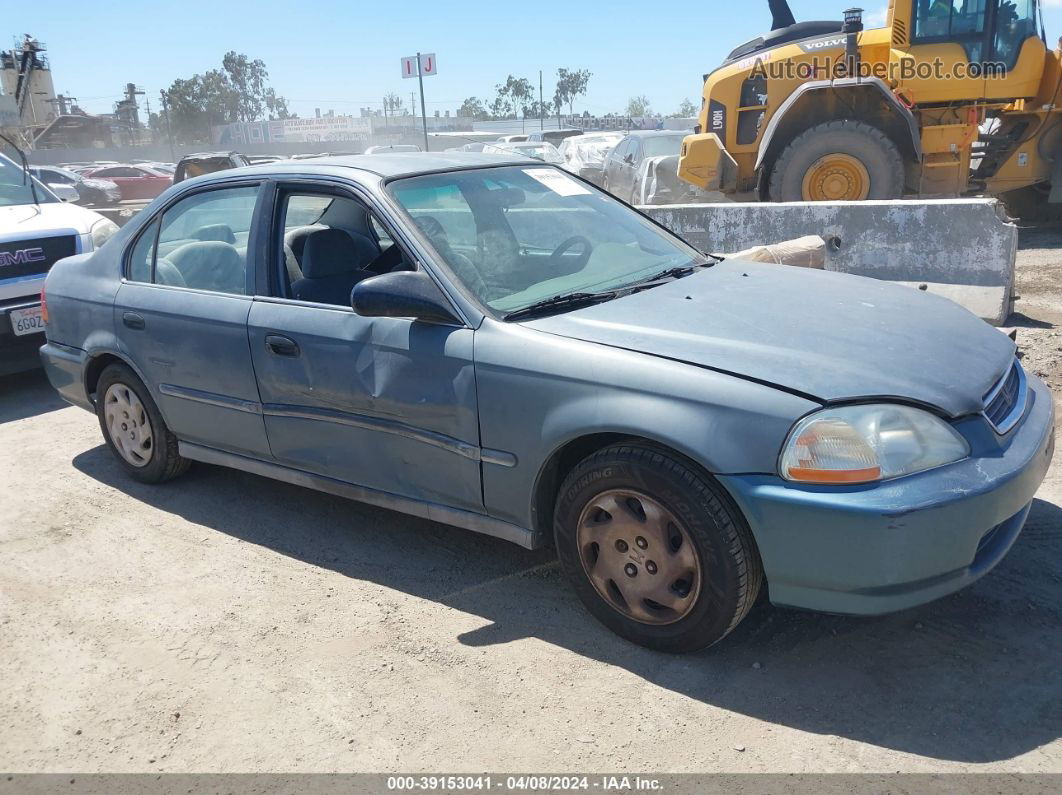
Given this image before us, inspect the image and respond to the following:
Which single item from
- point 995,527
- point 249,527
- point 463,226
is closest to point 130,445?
point 249,527

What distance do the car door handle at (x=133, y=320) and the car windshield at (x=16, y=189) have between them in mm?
3627

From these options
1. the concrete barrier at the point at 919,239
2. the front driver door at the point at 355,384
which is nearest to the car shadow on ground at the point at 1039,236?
the concrete barrier at the point at 919,239

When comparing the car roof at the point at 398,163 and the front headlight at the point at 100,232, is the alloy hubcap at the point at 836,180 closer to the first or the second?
the car roof at the point at 398,163

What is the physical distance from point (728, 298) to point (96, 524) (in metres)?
3.17

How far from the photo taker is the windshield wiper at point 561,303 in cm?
321

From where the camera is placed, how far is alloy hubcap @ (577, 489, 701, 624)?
111 inches

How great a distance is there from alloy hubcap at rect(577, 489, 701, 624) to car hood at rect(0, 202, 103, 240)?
17.6ft

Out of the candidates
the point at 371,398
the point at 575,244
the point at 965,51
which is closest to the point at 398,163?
the point at 575,244

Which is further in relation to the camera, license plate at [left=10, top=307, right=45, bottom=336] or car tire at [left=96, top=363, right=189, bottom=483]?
license plate at [left=10, top=307, right=45, bottom=336]

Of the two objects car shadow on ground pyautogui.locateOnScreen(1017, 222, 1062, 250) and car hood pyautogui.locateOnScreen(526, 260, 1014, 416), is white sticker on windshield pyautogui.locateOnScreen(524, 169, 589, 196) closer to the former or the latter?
car hood pyautogui.locateOnScreen(526, 260, 1014, 416)

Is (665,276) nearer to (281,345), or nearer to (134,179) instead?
(281,345)

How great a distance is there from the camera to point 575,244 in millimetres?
3748

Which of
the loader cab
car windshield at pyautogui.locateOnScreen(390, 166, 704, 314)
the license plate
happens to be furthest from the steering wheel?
the loader cab

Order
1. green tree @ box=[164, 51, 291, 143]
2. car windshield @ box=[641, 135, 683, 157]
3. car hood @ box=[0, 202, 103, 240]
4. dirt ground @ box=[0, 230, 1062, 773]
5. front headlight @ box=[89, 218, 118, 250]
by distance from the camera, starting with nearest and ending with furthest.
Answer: dirt ground @ box=[0, 230, 1062, 773] < car hood @ box=[0, 202, 103, 240] < front headlight @ box=[89, 218, 118, 250] < car windshield @ box=[641, 135, 683, 157] < green tree @ box=[164, 51, 291, 143]
